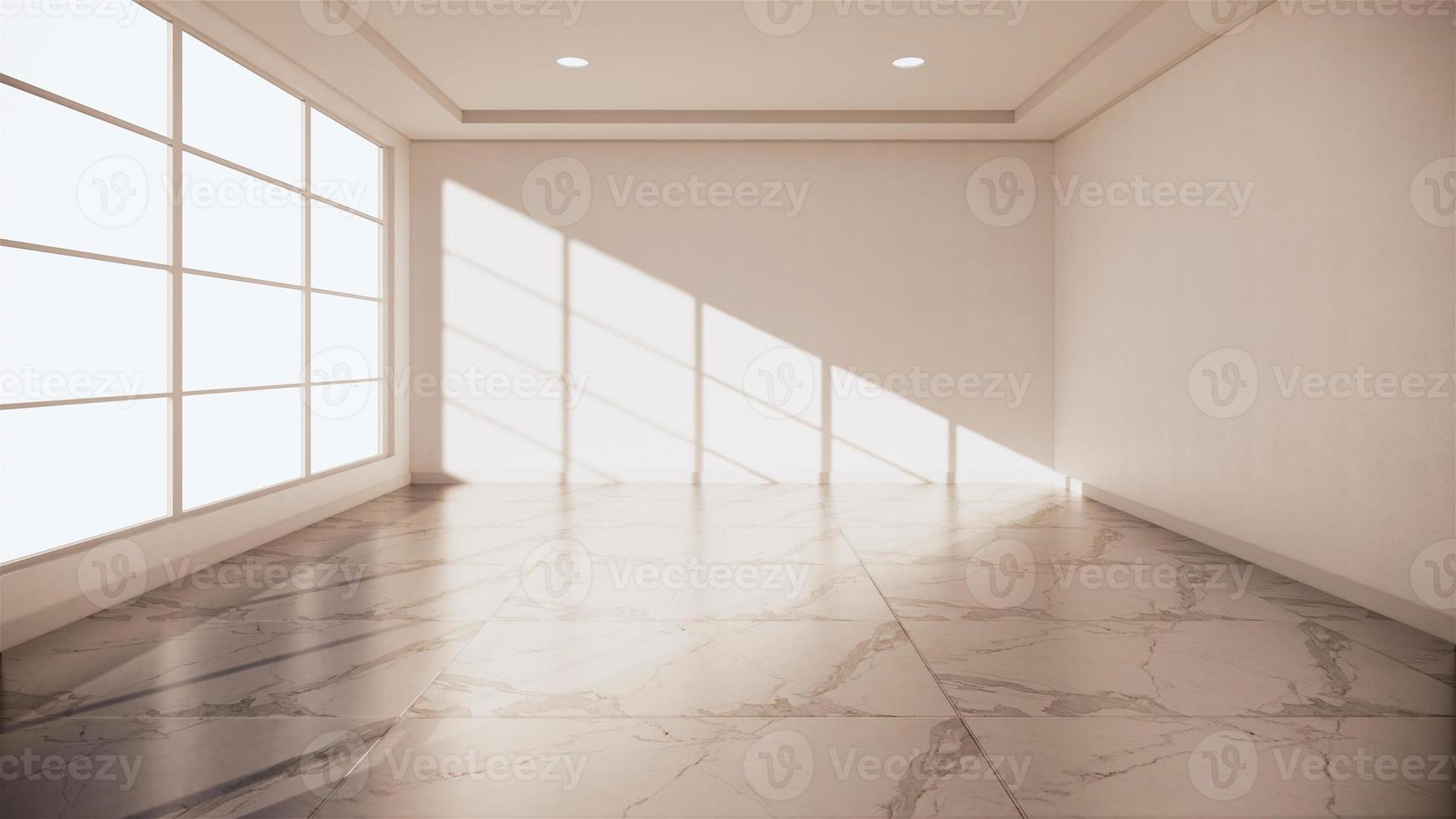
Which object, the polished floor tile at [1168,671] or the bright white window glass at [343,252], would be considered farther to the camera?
the bright white window glass at [343,252]

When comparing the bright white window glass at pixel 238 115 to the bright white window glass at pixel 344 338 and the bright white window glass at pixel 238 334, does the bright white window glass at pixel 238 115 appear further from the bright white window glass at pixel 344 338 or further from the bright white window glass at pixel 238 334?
the bright white window glass at pixel 344 338

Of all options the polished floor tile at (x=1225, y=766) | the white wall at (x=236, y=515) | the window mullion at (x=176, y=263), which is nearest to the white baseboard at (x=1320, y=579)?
the polished floor tile at (x=1225, y=766)

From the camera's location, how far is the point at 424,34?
20.5 feet

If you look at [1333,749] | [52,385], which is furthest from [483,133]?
[1333,749]

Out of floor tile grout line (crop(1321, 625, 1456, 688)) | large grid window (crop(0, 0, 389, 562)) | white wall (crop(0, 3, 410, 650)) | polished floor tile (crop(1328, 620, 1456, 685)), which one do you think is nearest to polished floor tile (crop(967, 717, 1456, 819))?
floor tile grout line (crop(1321, 625, 1456, 688))

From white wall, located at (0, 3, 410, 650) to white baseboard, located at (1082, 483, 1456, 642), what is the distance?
6.33 m

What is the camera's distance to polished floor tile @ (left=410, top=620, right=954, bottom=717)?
10.3 ft

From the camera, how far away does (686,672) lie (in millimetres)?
3488

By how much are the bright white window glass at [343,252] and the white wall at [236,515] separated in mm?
341

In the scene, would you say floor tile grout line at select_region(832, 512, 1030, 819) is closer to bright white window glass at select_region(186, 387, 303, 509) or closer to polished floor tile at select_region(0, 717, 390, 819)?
polished floor tile at select_region(0, 717, 390, 819)

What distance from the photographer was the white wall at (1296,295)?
4.21m

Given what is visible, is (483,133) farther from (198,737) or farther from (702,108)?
(198,737)

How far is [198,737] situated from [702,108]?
6.53 m

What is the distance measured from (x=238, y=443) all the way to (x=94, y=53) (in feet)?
8.22
